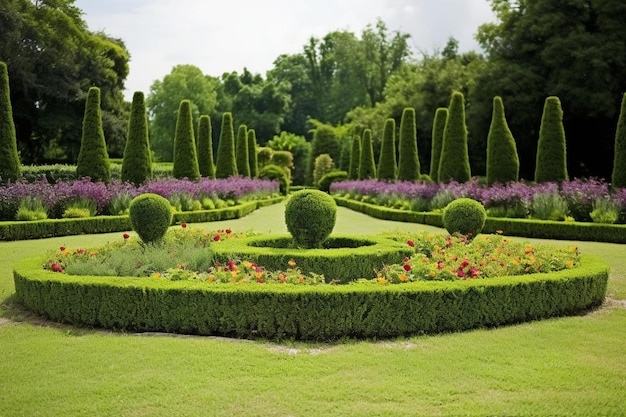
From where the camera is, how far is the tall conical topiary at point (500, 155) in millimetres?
18641

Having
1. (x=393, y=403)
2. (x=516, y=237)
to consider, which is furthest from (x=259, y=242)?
(x=516, y=237)

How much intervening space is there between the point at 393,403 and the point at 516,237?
426 inches

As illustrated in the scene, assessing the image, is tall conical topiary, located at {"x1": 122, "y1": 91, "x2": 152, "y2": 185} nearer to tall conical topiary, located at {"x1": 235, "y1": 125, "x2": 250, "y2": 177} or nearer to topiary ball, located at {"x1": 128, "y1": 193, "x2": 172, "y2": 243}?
topiary ball, located at {"x1": 128, "y1": 193, "x2": 172, "y2": 243}

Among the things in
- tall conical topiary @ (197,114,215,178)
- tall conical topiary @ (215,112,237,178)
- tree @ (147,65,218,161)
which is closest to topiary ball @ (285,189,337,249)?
tall conical topiary @ (197,114,215,178)

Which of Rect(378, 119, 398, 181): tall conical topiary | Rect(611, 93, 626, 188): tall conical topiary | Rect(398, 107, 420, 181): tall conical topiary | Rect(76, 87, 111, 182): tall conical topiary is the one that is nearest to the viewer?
Rect(611, 93, 626, 188): tall conical topiary

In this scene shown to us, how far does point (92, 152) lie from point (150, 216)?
385 inches

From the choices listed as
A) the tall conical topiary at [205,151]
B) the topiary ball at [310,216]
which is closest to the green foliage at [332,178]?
the tall conical topiary at [205,151]

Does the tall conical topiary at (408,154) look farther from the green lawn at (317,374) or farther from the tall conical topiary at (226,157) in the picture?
the green lawn at (317,374)

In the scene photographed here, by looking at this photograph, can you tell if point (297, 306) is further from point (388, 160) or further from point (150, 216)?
point (388, 160)

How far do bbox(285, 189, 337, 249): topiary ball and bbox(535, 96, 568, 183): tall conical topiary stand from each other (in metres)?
11.5

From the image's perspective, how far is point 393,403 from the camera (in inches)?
161

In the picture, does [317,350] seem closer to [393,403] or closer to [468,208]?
[393,403]

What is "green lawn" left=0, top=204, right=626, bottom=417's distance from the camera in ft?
13.3

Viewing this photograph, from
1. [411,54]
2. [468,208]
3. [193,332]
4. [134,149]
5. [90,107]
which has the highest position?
[411,54]
